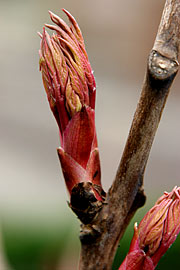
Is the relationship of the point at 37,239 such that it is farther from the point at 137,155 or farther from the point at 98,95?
the point at 98,95

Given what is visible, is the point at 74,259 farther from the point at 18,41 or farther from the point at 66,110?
the point at 18,41

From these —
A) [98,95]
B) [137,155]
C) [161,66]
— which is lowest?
[98,95]

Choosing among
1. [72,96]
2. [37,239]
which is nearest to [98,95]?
[37,239]

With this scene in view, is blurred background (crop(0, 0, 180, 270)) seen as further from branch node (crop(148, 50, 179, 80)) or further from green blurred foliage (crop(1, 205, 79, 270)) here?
branch node (crop(148, 50, 179, 80))

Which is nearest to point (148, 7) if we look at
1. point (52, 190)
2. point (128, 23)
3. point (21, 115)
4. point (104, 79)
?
point (128, 23)

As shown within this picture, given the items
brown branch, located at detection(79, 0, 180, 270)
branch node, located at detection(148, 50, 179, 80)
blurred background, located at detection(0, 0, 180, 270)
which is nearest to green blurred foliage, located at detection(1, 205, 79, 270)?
blurred background, located at detection(0, 0, 180, 270)

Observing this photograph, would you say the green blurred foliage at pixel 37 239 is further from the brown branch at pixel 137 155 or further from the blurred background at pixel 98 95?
the brown branch at pixel 137 155

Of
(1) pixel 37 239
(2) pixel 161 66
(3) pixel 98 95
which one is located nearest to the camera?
(2) pixel 161 66
